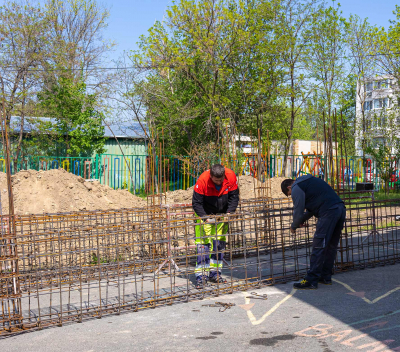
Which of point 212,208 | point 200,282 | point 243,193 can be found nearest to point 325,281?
point 200,282

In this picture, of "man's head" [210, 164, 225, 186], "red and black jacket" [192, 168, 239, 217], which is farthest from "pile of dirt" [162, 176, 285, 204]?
"man's head" [210, 164, 225, 186]

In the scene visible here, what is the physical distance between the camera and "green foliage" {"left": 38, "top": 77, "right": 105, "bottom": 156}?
2428cm

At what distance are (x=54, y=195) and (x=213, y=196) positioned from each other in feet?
26.8

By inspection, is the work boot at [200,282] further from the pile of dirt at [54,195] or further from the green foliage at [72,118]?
the green foliage at [72,118]

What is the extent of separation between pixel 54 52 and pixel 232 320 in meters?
20.8

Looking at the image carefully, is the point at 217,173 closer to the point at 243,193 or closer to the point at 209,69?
the point at 243,193

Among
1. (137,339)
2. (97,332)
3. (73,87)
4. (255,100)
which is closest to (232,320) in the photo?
(137,339)

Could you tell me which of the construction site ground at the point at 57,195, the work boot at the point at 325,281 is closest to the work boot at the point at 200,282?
the work boot at the point at 325,281

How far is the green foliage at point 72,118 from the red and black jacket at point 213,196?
17.9m

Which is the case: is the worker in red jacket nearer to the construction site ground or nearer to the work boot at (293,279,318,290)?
the work boot at (293,279,318,290)

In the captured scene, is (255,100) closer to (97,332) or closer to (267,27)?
(267,27)

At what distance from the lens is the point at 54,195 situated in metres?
14.1

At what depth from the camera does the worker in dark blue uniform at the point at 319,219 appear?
6852mm

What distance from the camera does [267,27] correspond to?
24.0 meters
